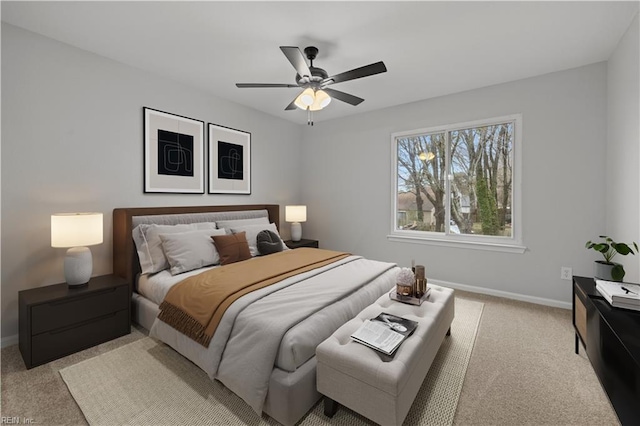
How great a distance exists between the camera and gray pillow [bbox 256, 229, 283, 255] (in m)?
3.31

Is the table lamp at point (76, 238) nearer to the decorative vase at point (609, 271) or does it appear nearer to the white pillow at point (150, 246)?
the white pillow at point (150, 246)

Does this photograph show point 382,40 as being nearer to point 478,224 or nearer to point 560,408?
point 478,224

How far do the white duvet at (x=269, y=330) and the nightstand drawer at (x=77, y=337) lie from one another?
1.43ft

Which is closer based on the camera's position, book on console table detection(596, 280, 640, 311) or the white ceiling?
book on console table detection(596, 280, 640, 311)

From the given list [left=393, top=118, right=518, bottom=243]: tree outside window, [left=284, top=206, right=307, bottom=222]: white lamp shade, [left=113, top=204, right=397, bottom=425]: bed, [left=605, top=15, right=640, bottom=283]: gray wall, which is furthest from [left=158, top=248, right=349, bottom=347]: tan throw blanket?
[left=605, top=15, right=640, bottom=283]: gray wall

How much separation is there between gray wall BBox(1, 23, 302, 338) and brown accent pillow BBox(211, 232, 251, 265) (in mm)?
940

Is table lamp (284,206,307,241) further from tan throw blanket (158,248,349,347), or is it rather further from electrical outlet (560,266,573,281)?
electrical outlet (560,266,573,281)

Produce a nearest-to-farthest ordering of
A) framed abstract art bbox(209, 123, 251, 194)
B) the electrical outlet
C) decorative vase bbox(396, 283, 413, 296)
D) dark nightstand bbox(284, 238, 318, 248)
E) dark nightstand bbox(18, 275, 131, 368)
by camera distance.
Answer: dark nightstand bbox(18, 275, 131, 368), decorative vase bbox(396, 283, 413, 296), the electrical outlet, framed abstract art bbox(209, 123, 251, 194), dark nightstand bbox(284, 238, 318, 248)

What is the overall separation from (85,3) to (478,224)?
444cm

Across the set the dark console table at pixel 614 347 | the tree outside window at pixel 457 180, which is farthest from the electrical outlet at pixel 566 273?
the dark console table at pixel 614 347

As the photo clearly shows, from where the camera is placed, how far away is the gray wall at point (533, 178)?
2.90 metres

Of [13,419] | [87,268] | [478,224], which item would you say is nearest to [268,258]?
[87,268]

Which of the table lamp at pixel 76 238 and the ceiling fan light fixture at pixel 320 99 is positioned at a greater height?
the ceiling fan light fixture at pixel 320 99

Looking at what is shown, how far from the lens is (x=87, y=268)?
2.34 metres
